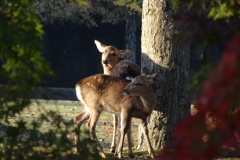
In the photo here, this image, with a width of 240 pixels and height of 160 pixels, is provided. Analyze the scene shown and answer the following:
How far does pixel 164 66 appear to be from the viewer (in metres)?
12.1

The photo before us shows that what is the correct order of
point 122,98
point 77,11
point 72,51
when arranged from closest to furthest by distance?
point 122,98 < point 77,11 < point 72,51

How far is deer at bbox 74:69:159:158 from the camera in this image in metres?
11.6

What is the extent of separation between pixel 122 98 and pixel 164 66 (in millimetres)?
909

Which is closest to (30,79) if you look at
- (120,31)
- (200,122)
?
(200,122)

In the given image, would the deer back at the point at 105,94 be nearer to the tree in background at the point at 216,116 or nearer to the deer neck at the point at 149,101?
the deer neck at the point at 149,101

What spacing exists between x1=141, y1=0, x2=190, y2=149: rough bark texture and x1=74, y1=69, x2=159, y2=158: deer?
0.36 m

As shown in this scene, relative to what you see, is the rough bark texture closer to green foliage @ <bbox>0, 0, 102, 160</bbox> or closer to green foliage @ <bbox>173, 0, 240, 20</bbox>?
green foliage @ <bbox>0, 0, 102, 160</bbox>

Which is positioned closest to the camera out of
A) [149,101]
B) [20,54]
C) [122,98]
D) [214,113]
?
[214,113]

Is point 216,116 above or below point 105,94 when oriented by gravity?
above

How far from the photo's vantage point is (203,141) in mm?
3330

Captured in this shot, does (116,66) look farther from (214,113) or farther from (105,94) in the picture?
(214,113)

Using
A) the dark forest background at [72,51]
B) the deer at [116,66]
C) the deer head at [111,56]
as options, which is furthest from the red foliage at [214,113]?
the dark forest background at [72,51]

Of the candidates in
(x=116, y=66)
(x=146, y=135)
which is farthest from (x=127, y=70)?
(x=146, y=135)

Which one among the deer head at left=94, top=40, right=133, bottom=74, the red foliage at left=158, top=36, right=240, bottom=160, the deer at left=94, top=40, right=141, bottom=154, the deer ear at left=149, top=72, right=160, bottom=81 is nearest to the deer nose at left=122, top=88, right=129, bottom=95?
the deer ear at left=149, top=72, right=160, bottom=81
